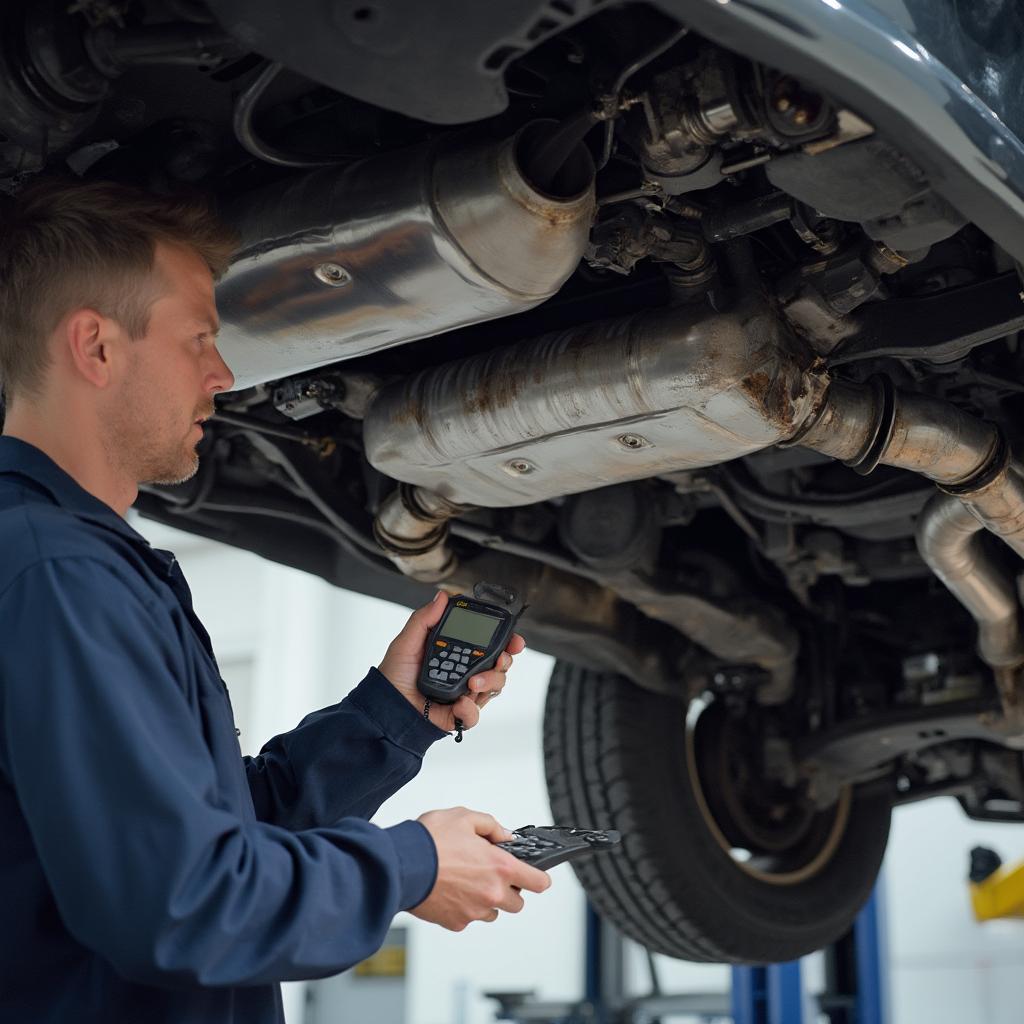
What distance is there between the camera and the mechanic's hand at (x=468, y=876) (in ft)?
4.00

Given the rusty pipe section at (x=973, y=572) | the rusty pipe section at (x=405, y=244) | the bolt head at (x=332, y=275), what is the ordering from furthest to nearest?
the rusty pipe section at (x=973, y=572), the bolt head at (x=332, y=275), the rusty pipe section at (x=405, y=244)

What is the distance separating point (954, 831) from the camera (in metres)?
8.57

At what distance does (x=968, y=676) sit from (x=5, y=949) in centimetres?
224

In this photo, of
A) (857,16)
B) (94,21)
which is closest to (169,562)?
(94,21)

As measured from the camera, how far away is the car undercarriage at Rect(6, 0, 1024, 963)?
1.39 meters

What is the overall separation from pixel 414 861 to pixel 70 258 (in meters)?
0.67

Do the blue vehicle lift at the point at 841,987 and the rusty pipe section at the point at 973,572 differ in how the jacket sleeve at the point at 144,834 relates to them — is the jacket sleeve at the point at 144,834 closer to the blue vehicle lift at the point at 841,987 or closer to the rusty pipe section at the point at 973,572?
the rusty pipe section at the point at 973,572

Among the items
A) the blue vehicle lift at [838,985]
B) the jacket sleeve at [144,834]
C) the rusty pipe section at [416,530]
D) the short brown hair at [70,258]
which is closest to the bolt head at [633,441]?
the rusty pipe section at [416,530]

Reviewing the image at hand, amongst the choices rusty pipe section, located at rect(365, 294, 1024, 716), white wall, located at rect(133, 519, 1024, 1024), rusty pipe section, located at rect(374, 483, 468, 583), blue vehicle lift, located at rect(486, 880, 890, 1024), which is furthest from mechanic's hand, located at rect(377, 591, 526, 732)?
white wall, located at rect(133, 519, 1024, 1024)

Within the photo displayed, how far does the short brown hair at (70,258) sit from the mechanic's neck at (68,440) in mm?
29

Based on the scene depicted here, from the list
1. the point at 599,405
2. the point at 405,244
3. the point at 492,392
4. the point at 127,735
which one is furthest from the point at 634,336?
the point at 127,735

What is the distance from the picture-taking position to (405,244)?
1.64m

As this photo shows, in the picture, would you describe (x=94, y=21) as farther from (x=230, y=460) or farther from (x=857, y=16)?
(x=230, y=460)

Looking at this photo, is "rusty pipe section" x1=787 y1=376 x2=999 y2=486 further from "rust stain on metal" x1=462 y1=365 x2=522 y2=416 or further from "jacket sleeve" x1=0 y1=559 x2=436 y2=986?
"jacket sleeve" x1=0 y1=559 x2=436 y2=986
